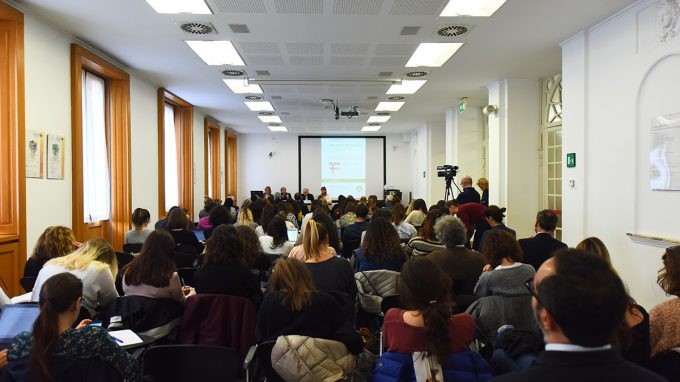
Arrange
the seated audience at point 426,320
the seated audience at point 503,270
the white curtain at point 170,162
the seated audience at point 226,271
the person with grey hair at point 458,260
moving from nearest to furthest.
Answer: the seated audience at point 426,320
the seated audience at point 503,270
the seated audience at point 226,271
the person with grey hair at point 458,260
the white curtain at point 170,162

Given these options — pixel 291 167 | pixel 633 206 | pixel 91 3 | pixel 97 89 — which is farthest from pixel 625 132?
pixel 291 167

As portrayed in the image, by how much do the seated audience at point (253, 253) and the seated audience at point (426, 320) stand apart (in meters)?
1.80

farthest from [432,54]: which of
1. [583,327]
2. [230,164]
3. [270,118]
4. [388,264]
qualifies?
[230,164]

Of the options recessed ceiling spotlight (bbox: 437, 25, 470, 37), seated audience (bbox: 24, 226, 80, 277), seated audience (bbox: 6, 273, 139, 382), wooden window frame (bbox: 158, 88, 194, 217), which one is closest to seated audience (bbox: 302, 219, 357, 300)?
seated audience (bbox: 6, 273, 139, 382)

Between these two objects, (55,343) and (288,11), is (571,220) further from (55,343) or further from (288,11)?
(55,343)

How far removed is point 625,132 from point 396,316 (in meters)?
4.27

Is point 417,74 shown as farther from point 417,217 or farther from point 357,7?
point 357,7

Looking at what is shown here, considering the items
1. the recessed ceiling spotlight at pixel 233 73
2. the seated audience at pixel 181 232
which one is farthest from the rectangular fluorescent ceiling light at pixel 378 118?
the seated audience at pixel 181 232

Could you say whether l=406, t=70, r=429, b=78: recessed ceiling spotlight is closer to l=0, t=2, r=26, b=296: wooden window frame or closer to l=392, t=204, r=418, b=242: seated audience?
l=392, t=204, r=418, b=242: seated audience

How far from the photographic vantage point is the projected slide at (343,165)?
1762cm

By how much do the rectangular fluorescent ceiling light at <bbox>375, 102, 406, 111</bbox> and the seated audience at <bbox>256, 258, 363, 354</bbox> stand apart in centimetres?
846

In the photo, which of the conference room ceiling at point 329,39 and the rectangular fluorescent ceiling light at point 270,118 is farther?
the rectangular fluorescent ceiling light at point 270,118

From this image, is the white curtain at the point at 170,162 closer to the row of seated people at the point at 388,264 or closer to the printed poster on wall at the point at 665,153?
the row of seated people at the point at 388,264

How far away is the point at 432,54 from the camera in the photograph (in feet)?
22.1
